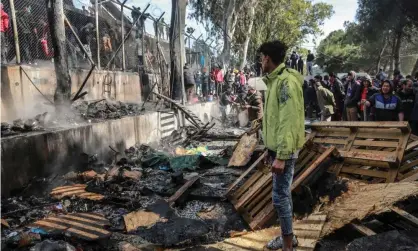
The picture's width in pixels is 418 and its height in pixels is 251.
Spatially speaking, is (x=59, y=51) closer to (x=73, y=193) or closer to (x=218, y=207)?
(x=73, y=193)

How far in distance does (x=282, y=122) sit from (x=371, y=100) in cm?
467

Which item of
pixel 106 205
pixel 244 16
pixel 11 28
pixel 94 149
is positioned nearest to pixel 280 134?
pixel 106 205

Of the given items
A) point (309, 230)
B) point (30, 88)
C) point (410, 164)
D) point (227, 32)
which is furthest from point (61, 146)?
point (227, 32)

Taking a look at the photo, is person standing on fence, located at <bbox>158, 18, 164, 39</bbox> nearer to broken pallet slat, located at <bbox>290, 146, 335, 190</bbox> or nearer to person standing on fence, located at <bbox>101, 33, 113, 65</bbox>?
person standing on fence, located at <bbox>101, 33, 113, 65</bbox>

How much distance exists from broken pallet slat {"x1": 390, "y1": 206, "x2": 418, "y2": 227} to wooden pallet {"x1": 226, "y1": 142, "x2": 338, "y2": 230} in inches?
44.7

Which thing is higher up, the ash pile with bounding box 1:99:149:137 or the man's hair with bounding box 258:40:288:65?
the man's hair with bounding box 258:40:288:65

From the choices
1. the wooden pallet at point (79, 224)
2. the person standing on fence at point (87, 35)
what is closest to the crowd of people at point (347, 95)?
the wooden pallet at point (79, 224)

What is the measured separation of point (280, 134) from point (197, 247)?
66.7 inches

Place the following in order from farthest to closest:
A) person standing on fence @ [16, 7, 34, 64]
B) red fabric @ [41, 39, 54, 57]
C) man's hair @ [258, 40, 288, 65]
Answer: red fabric @ [41, 39, 54, 57], person standing on fence @ [16, 7, 34, 64], man's hair @ [258, 40, 288, 65]

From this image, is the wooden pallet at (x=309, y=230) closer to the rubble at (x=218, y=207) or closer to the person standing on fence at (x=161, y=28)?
the rubble at (x=218, y=207)

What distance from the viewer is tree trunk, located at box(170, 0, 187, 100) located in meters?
12.9

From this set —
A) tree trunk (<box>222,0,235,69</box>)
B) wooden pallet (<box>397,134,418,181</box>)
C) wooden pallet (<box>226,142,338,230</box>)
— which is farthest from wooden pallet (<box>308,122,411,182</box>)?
tree trunk (<box>222,0,235,69</box>)

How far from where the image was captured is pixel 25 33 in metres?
7.90

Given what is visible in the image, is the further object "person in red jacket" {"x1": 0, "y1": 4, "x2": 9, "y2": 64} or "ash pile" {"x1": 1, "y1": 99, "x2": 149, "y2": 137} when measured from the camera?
"person in red jacket" {"x1": 0, "y1": 4, "x2": 9, "y2": 64}
